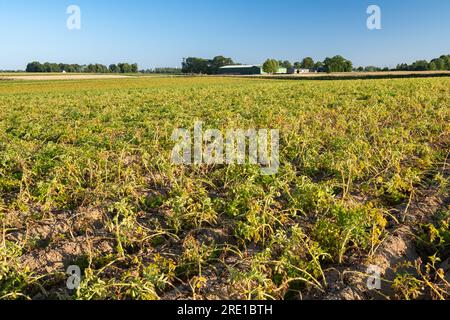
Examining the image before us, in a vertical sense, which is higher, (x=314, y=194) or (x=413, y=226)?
(x=314, y=194)

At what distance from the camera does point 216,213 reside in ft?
16.1

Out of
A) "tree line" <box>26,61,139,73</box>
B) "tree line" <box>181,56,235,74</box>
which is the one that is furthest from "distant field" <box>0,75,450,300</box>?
"tree line" <box>26,61,139,73</box>

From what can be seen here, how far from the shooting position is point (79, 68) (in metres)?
161

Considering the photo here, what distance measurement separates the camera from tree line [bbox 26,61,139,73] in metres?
152

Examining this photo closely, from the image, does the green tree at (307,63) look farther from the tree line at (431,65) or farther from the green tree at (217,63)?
the tree line at (431,65)

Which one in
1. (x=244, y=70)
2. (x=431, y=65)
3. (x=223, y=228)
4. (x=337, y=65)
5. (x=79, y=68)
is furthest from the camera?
(x=79, y=68)

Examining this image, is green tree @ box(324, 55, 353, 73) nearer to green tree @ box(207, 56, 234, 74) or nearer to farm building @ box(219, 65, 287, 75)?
farm building @ box(219, 65, 287, 75)

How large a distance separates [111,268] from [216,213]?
1603 millimetres

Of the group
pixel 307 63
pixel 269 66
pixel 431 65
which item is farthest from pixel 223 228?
pixel 307 63

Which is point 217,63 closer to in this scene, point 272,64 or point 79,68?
Result: point 272,64

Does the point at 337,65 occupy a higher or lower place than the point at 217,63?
lower

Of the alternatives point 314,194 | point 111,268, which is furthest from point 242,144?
point 111,268
